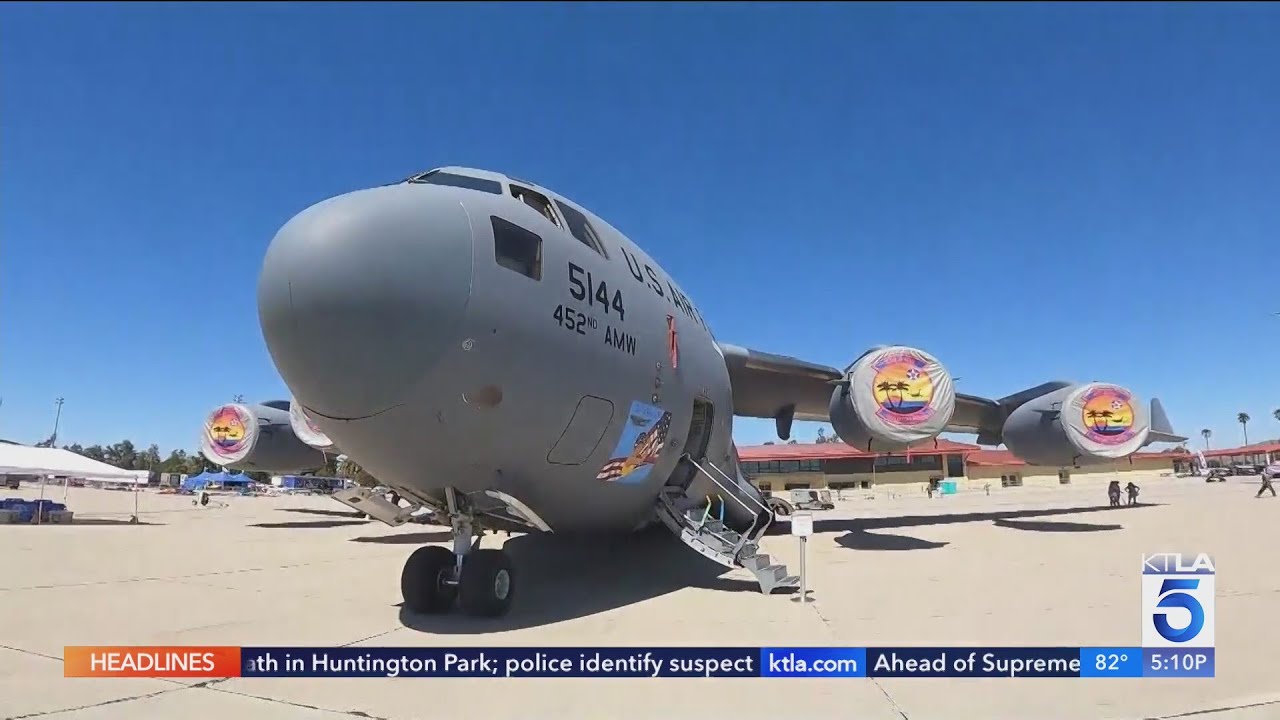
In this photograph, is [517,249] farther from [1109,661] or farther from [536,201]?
[1109,661]

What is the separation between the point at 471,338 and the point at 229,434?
19200 millimetres

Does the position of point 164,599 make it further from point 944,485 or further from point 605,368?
point 944,485

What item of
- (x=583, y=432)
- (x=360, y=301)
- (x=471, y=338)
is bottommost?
(x=583, y=432)

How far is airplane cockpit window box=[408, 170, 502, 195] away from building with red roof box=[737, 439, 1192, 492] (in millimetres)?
55456

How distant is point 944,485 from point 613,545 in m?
51.0

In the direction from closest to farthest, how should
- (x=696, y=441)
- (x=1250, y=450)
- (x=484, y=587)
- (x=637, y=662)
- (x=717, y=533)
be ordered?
1. (x=637, y=662)
2. (x=484, y=587)
3. (x=717, y=533)
4. (x=696, y=441)
5. (x=1250, y=450)

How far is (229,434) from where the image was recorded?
72.2 ft

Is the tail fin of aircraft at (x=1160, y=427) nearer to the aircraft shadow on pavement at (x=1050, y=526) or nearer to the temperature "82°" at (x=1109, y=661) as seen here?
the aircraft shadow on pavement at (x=1050, y=526)

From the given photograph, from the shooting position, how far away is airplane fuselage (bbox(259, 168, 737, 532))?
5.89m

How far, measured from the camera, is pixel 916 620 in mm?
7719

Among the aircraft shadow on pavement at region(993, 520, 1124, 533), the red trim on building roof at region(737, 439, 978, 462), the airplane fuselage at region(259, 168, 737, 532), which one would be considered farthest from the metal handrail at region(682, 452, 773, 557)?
the red trim on building roof at region(737, 439, 978, 462)

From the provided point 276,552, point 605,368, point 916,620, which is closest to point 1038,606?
point 916,620

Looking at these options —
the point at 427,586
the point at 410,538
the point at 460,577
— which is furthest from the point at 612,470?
the point at 410,538
